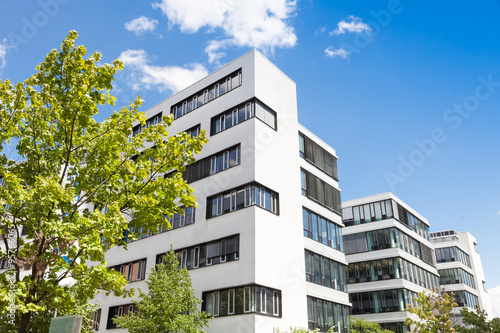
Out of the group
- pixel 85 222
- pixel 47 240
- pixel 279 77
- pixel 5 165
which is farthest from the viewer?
pixel 279 77

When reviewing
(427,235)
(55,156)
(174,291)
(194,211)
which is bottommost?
(174,291)

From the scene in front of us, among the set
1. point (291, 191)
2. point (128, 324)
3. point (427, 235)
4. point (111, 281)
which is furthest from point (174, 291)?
point (427, 235)

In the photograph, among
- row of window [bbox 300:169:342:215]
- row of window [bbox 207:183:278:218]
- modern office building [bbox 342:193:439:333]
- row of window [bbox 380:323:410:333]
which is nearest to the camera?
row of window [bbox 207:183:278:218]

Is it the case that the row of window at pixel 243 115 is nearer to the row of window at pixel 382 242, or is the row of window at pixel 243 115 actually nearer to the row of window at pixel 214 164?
the row of window at pixel 214 164

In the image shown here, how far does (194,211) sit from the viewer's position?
30.0m

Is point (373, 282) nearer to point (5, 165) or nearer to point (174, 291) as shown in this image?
point (174, 291)

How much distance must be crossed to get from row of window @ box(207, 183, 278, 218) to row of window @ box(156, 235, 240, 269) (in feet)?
6.47

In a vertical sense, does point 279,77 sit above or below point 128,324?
above

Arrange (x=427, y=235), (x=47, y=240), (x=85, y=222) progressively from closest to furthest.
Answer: (x=85, y=222) → (x=47, y=240) → (x=427, y=235)

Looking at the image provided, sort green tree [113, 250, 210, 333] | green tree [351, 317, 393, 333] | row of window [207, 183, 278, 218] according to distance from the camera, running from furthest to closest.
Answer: green tree [351, 317, 393, 333] < row of window [207, 183, 278, 218] < green tree [113, 250, 210, 333]

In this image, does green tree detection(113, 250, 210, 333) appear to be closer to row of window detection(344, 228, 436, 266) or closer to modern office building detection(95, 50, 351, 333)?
modern office building detection(95, 50, 351, 333)

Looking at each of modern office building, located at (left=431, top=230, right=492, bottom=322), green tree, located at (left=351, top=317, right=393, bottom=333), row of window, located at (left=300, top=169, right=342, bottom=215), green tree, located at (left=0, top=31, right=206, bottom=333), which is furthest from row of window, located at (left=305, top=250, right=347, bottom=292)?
modern office building, located at (left=431, top=230, right=492, bottom=322)

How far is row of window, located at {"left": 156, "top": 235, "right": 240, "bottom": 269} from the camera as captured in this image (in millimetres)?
26422

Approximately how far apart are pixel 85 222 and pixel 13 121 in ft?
13.6
